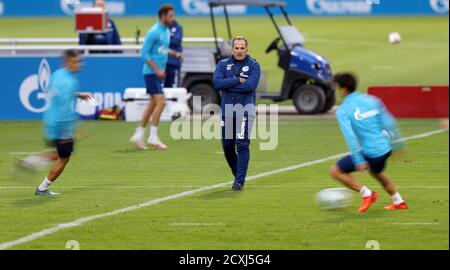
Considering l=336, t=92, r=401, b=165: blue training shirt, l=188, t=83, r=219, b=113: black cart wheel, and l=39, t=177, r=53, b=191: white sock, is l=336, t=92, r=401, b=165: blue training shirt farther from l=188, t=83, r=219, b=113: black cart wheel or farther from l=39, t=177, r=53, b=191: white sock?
l=188, t=83, r=219, b=113: black cart wheel

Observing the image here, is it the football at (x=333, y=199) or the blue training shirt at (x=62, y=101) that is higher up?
the blue training shirt at (x=62, y=101)

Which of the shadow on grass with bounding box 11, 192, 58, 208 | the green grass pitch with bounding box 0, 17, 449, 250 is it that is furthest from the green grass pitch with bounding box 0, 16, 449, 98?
the shadow on grass with bounding box 11, 192, 58, 208

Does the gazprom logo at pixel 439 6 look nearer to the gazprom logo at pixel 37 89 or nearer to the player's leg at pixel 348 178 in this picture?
the gazprom logo at pixel 37 89

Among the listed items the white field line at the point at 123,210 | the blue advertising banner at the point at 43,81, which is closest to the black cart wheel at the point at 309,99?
the blue advertising banner at the point at 43,81

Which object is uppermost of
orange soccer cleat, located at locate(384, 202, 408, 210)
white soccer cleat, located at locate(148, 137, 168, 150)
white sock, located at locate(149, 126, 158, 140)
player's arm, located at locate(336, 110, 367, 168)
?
player's arm, located at locate(336, 110, 367, 168)

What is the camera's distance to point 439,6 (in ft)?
173

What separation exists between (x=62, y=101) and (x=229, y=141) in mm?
2117

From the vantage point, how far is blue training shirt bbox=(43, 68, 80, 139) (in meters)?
15.6

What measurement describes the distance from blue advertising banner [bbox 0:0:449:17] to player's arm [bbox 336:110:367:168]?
3828 cm

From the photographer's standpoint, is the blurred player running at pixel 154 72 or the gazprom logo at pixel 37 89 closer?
the blurred player running at pixel 154 72

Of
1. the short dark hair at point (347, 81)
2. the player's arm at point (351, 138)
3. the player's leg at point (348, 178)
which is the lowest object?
the player's leg at point (348, 178)

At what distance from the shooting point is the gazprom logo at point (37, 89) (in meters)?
26.2

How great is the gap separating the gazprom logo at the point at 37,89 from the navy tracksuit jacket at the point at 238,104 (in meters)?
10.4

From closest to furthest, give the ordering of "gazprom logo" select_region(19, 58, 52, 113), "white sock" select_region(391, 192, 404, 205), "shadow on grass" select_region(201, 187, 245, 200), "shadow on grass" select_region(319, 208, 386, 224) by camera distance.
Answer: "shadow on grass" select_region(319, 208, 386, 224), "white sock" select_region(391, 192, 404, 205), "shadow on grass" select_region(201, 187, 245, 200), "gazprom logo" select_region(19, 58, 52, 113)
